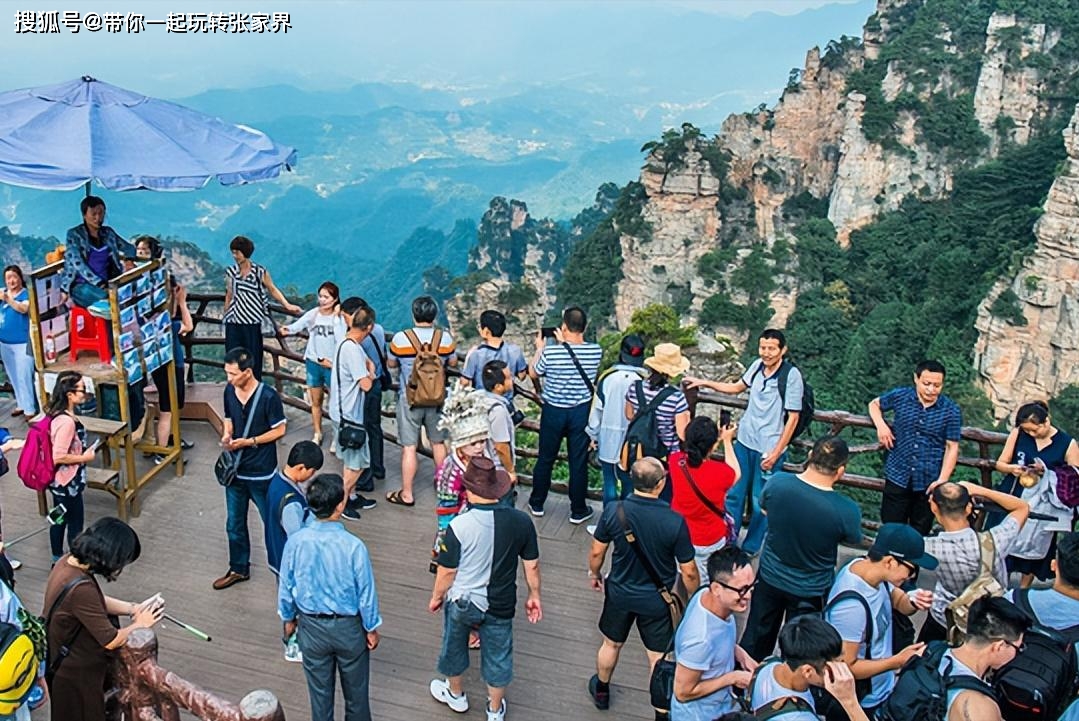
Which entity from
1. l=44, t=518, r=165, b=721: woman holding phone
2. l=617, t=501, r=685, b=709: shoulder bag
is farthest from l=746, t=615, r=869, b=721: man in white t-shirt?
l=44, t=518, r=165, b=721: woman holding phone

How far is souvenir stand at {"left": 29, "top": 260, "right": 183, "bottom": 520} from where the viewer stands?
618cm

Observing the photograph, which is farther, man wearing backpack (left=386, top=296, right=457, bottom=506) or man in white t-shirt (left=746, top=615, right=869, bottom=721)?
man wearing backpack (left=386, top=296, right=457, bottom=506)

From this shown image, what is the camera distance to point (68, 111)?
244 inches

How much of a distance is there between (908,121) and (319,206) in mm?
161281

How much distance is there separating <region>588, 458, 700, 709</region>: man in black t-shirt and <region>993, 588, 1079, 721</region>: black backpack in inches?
52.3

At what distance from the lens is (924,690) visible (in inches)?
129

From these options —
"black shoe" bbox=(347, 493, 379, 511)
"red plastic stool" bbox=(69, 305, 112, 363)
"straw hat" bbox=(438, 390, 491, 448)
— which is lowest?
"black shoe" bbox=(347, 493, 379, 511)

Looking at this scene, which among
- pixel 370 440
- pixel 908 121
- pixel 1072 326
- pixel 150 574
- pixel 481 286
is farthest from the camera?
pixel 481 286

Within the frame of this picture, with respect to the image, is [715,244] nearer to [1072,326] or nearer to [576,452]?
[1072,326]

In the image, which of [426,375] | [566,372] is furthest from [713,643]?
[426,375]

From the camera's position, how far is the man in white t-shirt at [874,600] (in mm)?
3691

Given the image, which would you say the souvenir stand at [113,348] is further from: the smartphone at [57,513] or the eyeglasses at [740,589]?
the eyeglasses at [740,589]

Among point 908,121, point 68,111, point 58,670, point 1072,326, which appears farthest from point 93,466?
point 908,121

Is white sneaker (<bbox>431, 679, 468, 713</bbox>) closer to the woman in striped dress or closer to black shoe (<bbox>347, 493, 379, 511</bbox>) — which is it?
black shoe (<bbox>347, 493, 379, 511</bbox>)
